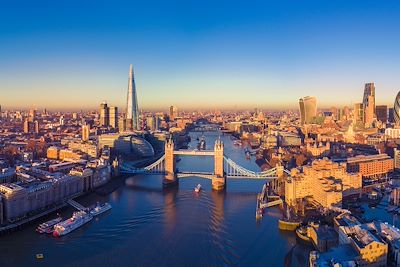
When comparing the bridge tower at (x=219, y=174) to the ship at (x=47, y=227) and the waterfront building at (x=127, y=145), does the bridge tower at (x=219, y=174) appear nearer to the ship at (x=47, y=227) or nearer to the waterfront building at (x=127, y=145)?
the ship at (x=47, y=227)

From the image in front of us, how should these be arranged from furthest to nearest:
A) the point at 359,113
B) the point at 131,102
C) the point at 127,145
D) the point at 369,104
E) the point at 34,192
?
the point at 359,113, the point at 369,104, the point at 131,102, the point at 127,145, the point at 34,192

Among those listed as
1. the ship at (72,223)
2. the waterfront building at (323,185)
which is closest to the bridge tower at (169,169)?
the ship at (72,223)

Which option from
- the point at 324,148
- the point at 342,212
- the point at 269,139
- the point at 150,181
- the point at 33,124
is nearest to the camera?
the point at 342,212

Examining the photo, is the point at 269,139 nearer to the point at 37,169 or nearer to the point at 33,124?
the point at 37,169

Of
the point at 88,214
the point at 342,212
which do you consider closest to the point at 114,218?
the point at 88,214

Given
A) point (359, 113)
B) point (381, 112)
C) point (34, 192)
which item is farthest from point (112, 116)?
point (381, 112)

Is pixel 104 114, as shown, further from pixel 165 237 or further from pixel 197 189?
pixel 165 237

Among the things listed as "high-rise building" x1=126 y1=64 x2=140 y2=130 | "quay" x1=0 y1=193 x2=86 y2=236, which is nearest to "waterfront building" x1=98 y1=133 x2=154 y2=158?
"high-rise building" x1=126 y1=64 x2=140 y2=130
